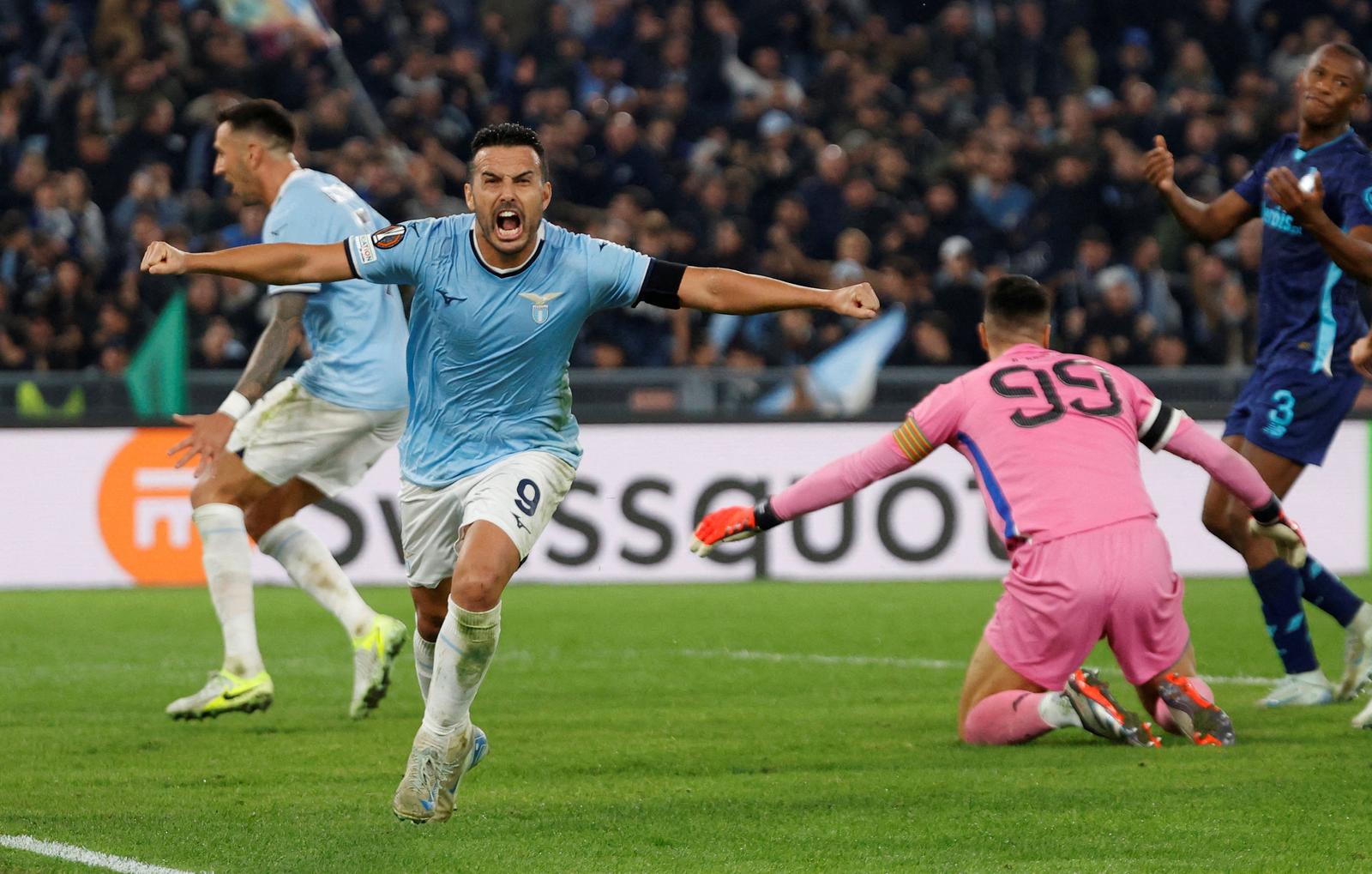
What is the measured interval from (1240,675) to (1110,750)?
8.19 feet

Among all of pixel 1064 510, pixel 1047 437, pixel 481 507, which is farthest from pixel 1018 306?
pixel 481 507

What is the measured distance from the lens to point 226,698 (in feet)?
24.2

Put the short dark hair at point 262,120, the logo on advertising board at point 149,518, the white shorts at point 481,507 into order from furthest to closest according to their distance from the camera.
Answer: the logo on advertising board at point 149,518 → the short dark hair at point 262,120 → the white shorts at point 481,507

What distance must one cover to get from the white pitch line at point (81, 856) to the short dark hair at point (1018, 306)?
3307 mm

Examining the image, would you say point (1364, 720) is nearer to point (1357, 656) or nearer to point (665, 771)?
point (1357, 656)

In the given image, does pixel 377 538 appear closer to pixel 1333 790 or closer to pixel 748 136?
pixel 748 136

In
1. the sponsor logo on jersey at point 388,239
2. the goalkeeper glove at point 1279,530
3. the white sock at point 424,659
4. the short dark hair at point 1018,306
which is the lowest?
the white sock at point 424,659

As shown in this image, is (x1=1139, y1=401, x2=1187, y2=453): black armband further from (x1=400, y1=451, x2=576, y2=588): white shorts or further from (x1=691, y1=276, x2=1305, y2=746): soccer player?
(x1=400, y1=451, x2=576, y2=588): white shorts

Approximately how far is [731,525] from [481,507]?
861mm

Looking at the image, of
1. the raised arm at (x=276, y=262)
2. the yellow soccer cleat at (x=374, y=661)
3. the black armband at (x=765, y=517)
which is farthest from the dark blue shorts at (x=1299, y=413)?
the raised arm at (x=276, y=262)

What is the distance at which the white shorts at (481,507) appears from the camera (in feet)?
18.1

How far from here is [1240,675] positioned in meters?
8.78

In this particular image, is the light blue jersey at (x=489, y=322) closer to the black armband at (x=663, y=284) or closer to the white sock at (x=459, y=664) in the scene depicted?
the black armband at (x=663, y=284)

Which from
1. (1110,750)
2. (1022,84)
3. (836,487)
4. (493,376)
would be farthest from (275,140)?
(1022,84)
